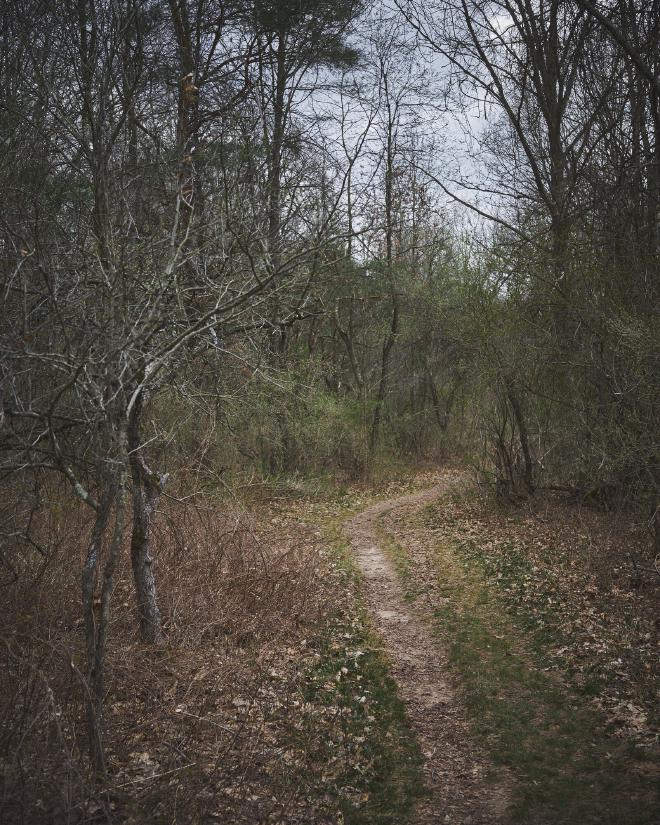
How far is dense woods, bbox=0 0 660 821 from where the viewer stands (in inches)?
176

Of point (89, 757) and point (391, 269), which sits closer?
point (89, 757)

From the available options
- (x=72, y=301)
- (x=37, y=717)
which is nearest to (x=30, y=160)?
(x=72, y=301)

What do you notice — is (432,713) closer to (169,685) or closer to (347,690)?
(347,690)

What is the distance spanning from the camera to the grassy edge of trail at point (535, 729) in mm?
4262

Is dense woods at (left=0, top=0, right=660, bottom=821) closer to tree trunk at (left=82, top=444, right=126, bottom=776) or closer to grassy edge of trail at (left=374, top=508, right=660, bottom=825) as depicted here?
tree trunk at (left=82, top=444, right=126, bottom=776)

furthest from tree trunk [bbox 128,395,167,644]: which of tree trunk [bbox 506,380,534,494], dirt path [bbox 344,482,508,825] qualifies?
tree trunk [bbox 506,380,534,494]

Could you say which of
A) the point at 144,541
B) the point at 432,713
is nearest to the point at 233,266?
the point at 144,541

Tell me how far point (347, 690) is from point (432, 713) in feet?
2.82

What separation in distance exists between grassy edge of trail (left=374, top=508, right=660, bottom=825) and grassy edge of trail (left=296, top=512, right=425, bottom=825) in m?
0.70

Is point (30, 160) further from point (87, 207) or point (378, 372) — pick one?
point (378, 372)

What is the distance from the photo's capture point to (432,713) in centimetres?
572

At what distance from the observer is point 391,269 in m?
19.5

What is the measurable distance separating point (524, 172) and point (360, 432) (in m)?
8.50

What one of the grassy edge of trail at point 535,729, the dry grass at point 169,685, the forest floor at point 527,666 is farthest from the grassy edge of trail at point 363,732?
the grassy edge of trail at point 535,729
